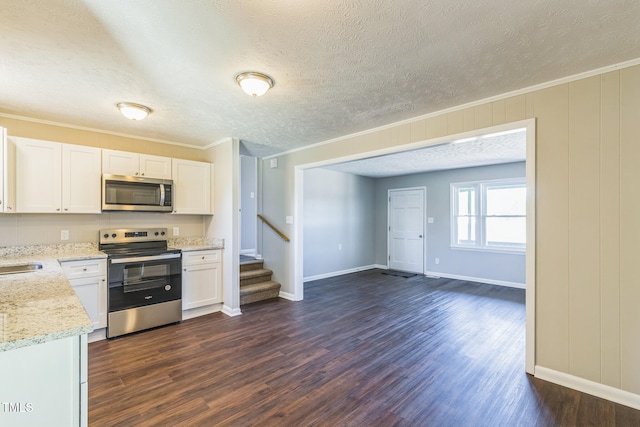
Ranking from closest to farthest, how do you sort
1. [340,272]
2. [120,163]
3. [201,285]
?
[120,163], [201,285], [340,272]

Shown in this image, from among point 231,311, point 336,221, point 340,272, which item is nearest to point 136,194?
point 231,311

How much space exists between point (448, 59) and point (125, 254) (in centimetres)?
370

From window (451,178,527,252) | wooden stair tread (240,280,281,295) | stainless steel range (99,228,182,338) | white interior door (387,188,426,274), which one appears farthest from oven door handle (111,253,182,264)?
window (451,178,527,252)

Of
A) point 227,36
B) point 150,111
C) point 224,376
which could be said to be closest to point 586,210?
point 227,36

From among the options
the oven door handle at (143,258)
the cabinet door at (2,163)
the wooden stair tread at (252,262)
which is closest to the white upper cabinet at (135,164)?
the cabinet door at (2,163)

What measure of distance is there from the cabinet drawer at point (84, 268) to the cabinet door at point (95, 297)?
0.05 meters

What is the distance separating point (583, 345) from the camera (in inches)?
93.5

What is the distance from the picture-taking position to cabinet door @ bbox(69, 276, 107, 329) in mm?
3180

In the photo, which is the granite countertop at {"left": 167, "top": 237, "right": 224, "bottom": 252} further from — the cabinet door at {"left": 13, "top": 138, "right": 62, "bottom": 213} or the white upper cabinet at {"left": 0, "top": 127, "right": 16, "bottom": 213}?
the white upper cabinet at {"left": 0, "top": 127, "right": 16, "bottom": 213}

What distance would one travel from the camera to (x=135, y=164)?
3832 millimetres

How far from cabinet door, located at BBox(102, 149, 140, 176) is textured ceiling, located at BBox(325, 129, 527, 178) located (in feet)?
9.00

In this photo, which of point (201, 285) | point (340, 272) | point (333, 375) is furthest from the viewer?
point (340, 272)

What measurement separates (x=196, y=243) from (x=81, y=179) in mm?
1636

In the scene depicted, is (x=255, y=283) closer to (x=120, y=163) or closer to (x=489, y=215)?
(x=120, y=163)
